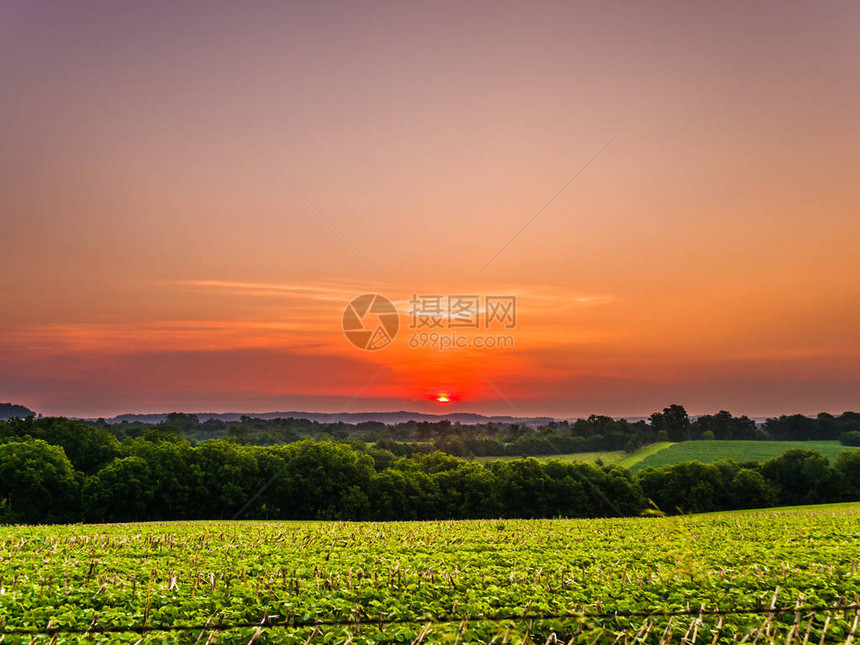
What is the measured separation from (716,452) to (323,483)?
8403cm

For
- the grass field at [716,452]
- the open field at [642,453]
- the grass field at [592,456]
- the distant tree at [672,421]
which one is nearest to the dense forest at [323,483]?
the grass field at [716,452]

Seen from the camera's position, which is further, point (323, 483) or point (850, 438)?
point (850, 438)

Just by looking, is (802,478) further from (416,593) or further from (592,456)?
(416,593)

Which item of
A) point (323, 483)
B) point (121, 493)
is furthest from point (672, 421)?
point (121, 493)

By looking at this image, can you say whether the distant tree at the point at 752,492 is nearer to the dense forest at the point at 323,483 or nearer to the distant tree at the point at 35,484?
the dense forest at the point at 323,483

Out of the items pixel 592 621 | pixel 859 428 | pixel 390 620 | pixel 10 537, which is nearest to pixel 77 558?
pixel 10 537

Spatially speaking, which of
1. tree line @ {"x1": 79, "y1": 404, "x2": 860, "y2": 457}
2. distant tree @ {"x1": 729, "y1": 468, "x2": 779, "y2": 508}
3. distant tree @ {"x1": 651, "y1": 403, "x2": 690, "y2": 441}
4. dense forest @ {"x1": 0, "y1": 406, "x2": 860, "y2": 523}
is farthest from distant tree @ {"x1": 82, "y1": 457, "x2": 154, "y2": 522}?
distant tree @ {"x1": 651, "y1": 403, "x2": 690, "y2": 441}

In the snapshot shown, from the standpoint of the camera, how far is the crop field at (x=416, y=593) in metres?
9.55

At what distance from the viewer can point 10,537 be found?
2108 cm

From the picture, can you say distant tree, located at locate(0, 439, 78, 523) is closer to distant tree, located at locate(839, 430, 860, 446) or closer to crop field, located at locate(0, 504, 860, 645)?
crop field, located at locate(0, 504, 860, 645)

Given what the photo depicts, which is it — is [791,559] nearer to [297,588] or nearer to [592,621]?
[592,621]

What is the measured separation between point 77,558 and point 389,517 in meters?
46.0

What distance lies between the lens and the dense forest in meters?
53.9

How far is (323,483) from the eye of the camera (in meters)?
60.3
